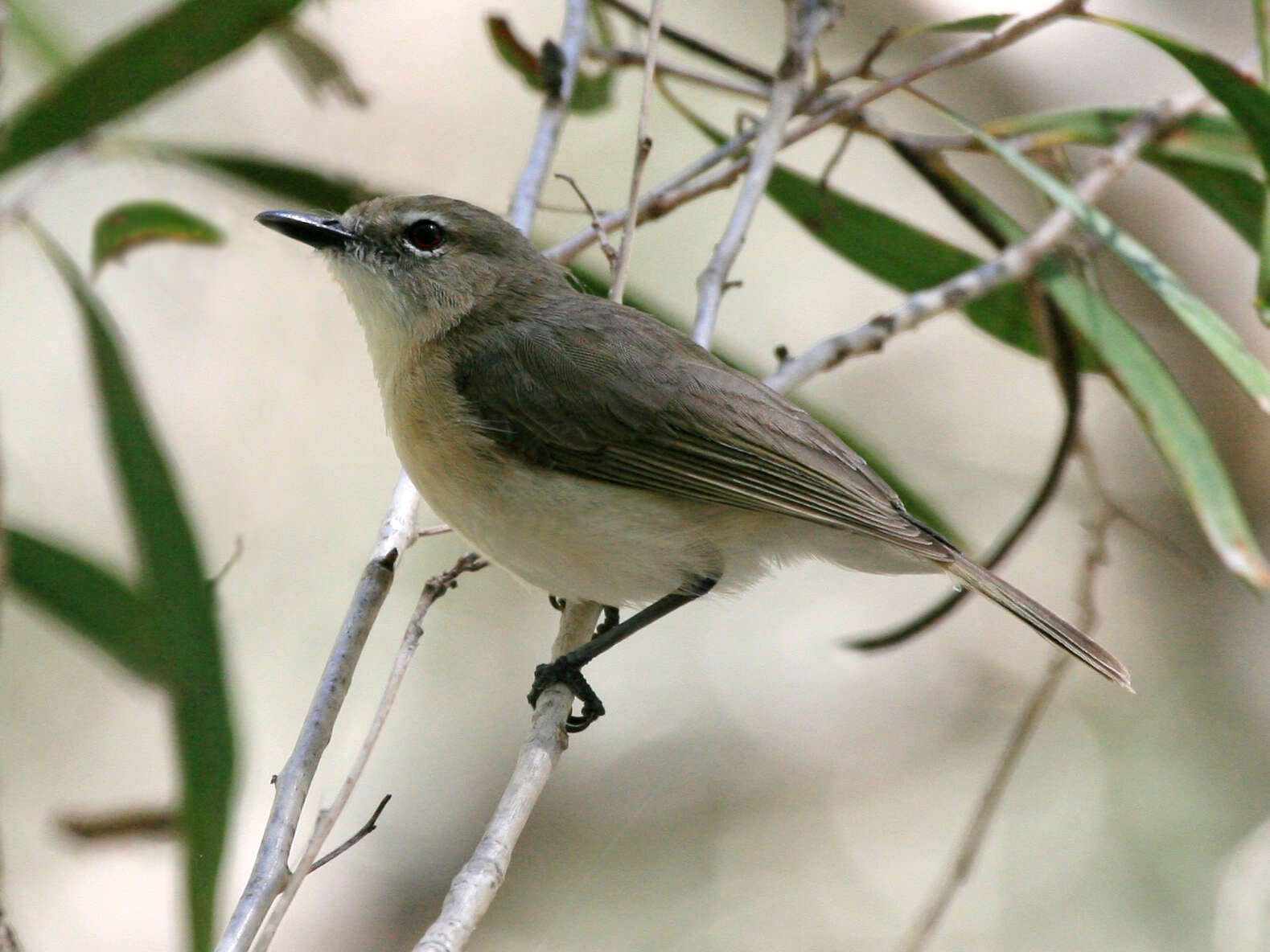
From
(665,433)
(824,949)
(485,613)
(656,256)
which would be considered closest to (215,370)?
(485,613)

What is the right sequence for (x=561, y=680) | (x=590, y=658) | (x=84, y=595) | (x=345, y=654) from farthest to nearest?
(x=84, y=595) → (x=590, y=658) → (x=561, y=680) → (x=345, y=654)

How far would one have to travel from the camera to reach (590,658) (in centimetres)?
270

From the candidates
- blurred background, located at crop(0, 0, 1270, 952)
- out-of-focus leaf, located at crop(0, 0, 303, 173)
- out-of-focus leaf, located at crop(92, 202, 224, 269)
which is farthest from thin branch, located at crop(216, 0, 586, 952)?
blurred background, located at crop(0, 0, 1270, 952)

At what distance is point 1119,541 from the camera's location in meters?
6.41

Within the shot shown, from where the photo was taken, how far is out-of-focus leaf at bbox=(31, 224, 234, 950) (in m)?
2.90

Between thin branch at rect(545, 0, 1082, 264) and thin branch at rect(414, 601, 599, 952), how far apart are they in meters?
1.01

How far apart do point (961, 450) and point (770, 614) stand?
1.60 metres

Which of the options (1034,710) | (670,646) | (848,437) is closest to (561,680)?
(1034,710)

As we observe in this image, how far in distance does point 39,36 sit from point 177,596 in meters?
1.83

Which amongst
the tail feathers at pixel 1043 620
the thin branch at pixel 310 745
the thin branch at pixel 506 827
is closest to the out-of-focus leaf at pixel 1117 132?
the tail feathers at pixel 1043 620

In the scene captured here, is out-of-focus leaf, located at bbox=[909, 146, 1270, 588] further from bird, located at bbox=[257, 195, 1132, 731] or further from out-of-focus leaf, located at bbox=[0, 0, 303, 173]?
out-of-focus leaf, located at bbox=[0, 0, 303, 173]

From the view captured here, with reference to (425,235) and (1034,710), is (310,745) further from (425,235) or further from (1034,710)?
(1034,710)

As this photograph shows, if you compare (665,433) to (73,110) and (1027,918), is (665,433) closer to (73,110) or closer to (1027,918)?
(73,110)

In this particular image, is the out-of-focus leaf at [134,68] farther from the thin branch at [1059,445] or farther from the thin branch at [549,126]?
the thin branch at [1059,445]
